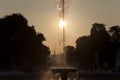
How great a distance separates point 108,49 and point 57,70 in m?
61.3

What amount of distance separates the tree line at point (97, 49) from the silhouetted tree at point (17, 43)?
39.8 feet

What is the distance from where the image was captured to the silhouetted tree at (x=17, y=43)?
256ft

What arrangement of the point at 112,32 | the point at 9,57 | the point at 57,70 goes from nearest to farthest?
the point at 57,70
the point at 9,57
the point at 112,32

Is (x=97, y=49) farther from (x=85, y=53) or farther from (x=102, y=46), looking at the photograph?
(x=85, y=53)

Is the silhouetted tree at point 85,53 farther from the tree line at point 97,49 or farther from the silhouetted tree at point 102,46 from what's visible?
the silhouetted tree at point 102,46

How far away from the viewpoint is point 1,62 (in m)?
80.2

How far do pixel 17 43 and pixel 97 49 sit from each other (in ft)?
63.4

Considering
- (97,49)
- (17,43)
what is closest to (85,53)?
(97,49)

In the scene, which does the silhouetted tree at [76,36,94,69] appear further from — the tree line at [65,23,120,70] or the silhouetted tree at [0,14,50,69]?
the silhouetted tree at [0,14,50,69]

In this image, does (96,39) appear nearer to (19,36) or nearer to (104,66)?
(104,66)

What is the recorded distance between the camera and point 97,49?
9231cm

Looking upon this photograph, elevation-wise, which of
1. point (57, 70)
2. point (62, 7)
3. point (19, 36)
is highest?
point (19, 36)

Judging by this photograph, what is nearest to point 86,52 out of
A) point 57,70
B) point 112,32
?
point 112,32

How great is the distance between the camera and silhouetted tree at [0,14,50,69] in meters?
78.0
